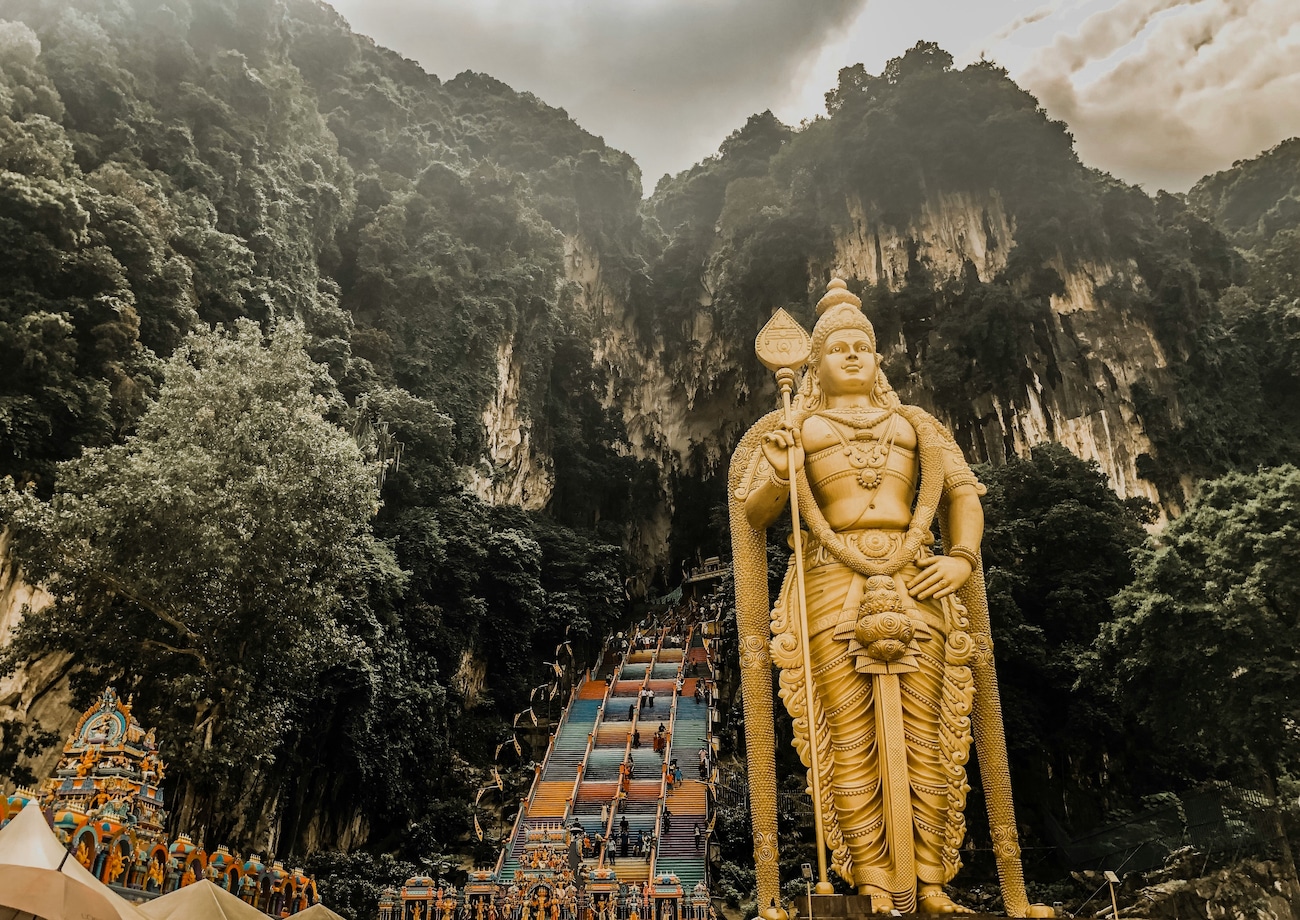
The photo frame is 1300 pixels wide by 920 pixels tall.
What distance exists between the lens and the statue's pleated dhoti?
369cm

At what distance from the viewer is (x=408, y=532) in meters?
15.4

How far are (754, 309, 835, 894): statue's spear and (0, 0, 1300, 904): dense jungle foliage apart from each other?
22.5ft

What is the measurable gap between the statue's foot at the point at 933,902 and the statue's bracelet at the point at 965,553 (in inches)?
56.7

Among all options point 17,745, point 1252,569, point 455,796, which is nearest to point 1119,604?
point 1252,569

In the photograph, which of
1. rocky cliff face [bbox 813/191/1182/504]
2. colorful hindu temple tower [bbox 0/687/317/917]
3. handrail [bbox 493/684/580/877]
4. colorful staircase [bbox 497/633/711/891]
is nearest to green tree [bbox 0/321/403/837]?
colorful hindu temple tower [bbox 0/687/317/917]

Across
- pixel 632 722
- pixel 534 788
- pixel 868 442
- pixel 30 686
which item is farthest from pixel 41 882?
pixel 632 722

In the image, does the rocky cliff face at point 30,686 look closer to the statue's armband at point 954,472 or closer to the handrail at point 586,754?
the handrail at point 586,754

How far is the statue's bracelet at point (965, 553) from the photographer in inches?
166

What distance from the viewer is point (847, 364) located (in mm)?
4629

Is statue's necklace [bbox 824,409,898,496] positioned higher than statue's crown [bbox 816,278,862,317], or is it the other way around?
statue's crown [bbox 816,278,862,317]

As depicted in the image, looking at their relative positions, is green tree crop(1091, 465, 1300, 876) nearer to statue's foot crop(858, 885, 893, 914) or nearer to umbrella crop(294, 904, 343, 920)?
statue's foot crop(858, 885, 893, 914)

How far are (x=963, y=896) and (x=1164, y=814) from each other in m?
2.58

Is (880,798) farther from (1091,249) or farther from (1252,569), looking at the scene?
(1091,249)

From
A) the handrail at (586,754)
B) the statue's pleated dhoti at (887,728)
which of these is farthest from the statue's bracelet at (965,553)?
the handrail at (586,754)
